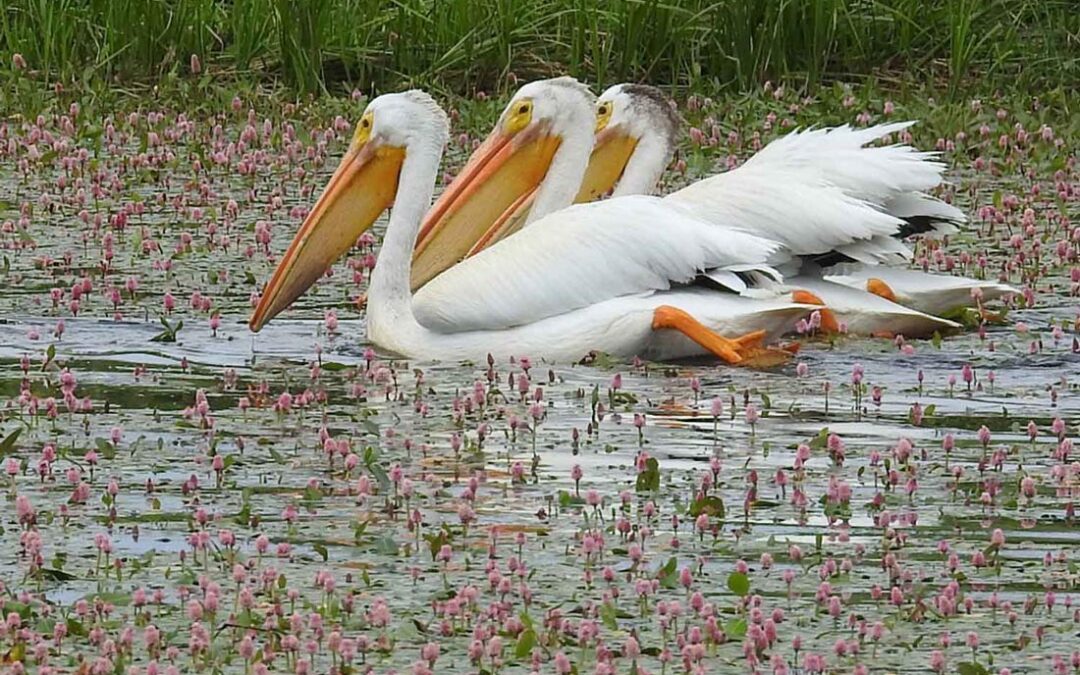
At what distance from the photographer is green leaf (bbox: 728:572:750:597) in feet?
15.5

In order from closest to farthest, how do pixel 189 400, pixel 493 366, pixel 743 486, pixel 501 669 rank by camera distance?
pixel 501 669
pixel 743 486
pixel 189 400
pixel 493 366

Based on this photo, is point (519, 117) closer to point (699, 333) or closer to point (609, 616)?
point (699, 333)

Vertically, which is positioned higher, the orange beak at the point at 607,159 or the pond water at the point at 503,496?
the orange beak at the point at 607,159

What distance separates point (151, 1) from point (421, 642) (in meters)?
10.1

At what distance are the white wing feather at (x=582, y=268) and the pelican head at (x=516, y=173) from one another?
107 centimetres

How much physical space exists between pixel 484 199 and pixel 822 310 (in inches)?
63.4

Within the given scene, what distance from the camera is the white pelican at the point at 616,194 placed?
8242 millimetres

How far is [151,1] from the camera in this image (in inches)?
555

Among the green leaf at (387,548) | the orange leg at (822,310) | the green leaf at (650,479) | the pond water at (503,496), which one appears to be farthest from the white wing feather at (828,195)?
the green leaf at (387,548)

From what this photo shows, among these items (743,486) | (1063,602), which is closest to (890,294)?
(743,486)

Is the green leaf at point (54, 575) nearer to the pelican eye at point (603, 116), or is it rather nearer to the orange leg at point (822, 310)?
the orange leg at point (822, 310)

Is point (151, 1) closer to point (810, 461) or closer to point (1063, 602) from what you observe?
point (810, 461)

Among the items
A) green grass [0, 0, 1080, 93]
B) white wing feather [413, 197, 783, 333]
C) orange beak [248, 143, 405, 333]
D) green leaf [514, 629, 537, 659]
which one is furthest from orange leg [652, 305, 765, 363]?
green grass [0, 0, 1080, 93]

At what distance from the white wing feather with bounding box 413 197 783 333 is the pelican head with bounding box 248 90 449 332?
612 mm
